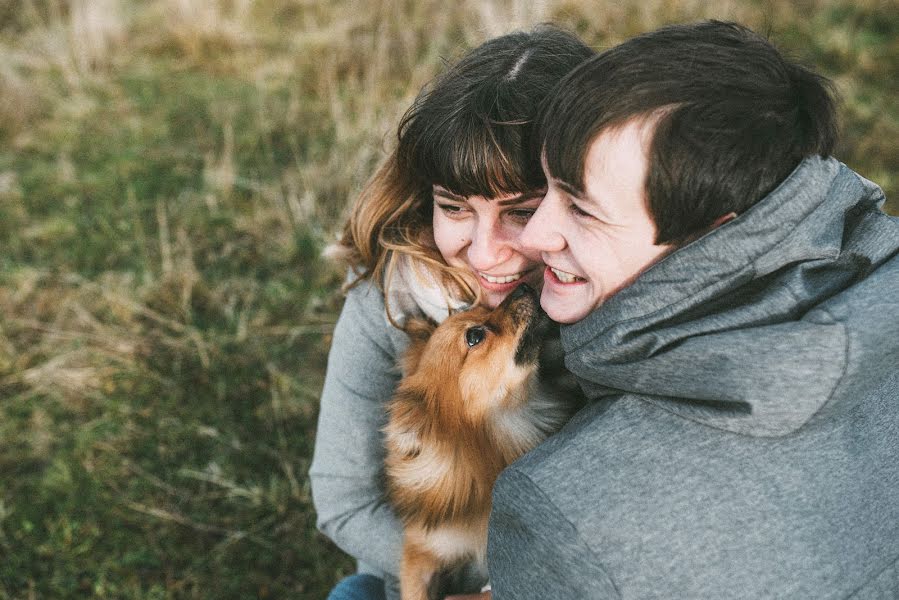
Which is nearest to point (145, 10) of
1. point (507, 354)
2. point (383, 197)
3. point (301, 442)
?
point (301, 442)

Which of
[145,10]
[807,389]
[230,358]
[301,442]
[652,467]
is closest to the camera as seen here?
[807,389]

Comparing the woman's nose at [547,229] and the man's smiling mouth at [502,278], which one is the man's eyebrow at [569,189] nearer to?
the woman's nose at [547,229]

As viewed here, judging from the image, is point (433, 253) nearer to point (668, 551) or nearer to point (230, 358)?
point (668, 551)

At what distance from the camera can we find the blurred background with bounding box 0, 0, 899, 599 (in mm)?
3199

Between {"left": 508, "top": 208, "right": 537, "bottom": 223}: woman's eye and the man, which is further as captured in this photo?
{"left": 508, "top": 208, "right": 537, "bottom": 223}: woman's eye

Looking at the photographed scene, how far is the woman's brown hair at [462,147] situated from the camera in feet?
6.27

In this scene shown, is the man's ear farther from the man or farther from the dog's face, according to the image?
the dog's face

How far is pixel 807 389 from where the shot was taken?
3.77 feet

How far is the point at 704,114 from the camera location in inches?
54.4

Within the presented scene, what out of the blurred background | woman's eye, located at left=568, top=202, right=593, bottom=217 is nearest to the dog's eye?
woman's eye, located at left=568, top=202, right=593, bottom=217

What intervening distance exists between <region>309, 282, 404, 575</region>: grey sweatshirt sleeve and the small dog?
0.58ft

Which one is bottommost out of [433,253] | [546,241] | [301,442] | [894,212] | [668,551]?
[301,442]

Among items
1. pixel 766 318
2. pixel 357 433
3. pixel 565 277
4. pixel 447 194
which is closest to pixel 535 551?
pixel 766 318

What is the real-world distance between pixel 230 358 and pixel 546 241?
270 cm
